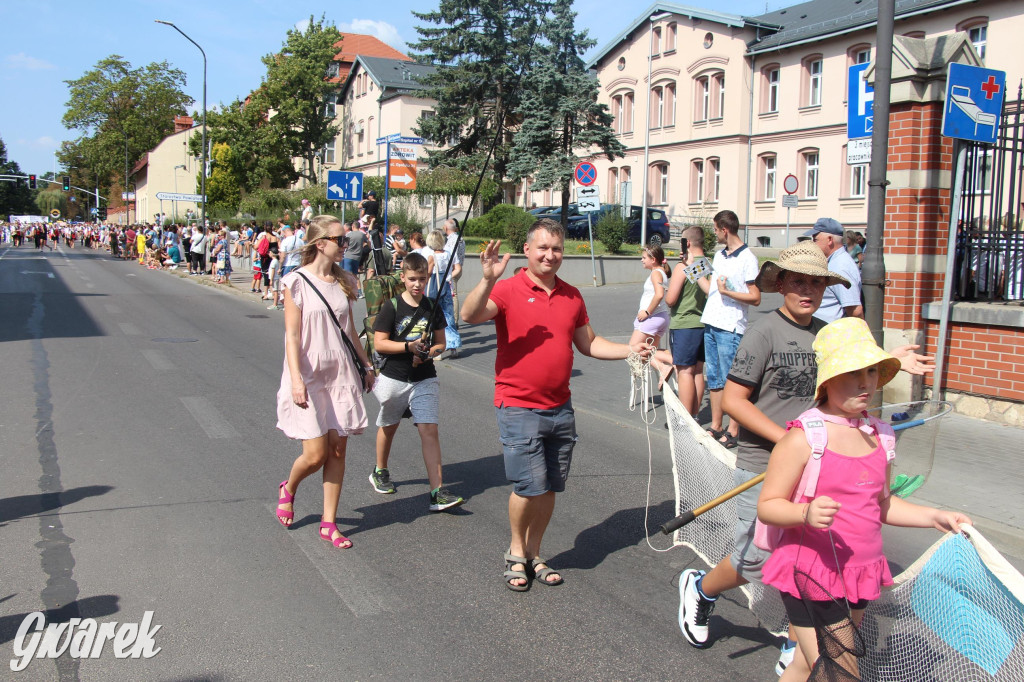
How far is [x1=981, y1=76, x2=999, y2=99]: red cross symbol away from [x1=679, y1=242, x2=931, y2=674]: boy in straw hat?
5.61m

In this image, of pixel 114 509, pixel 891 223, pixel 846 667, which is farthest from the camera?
pixel 891 223

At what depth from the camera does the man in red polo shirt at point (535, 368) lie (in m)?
4.16

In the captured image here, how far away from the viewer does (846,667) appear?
8.48 feet

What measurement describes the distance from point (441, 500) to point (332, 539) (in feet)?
2.76

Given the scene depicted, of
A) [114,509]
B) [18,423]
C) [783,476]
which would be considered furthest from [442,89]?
[783,476]

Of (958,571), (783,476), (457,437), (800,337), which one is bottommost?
(457,437)

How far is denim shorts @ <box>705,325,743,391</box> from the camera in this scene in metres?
7.28

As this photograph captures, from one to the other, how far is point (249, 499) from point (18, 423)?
3.53 metres

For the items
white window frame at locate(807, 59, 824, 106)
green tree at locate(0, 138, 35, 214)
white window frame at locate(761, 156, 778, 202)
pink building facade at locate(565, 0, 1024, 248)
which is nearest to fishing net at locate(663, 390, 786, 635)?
pink building facade at locate(565, 0, 1024, 248)

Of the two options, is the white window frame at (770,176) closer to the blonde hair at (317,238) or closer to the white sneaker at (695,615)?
the blonde hair at (317,238)

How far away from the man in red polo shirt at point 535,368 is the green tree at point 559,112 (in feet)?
91.9

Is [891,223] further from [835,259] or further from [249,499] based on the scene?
[249,499]

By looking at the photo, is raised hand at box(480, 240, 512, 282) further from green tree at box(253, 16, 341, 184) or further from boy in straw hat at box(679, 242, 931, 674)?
green tree at box(253, 16, 341, 184)

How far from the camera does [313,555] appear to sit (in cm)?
474
